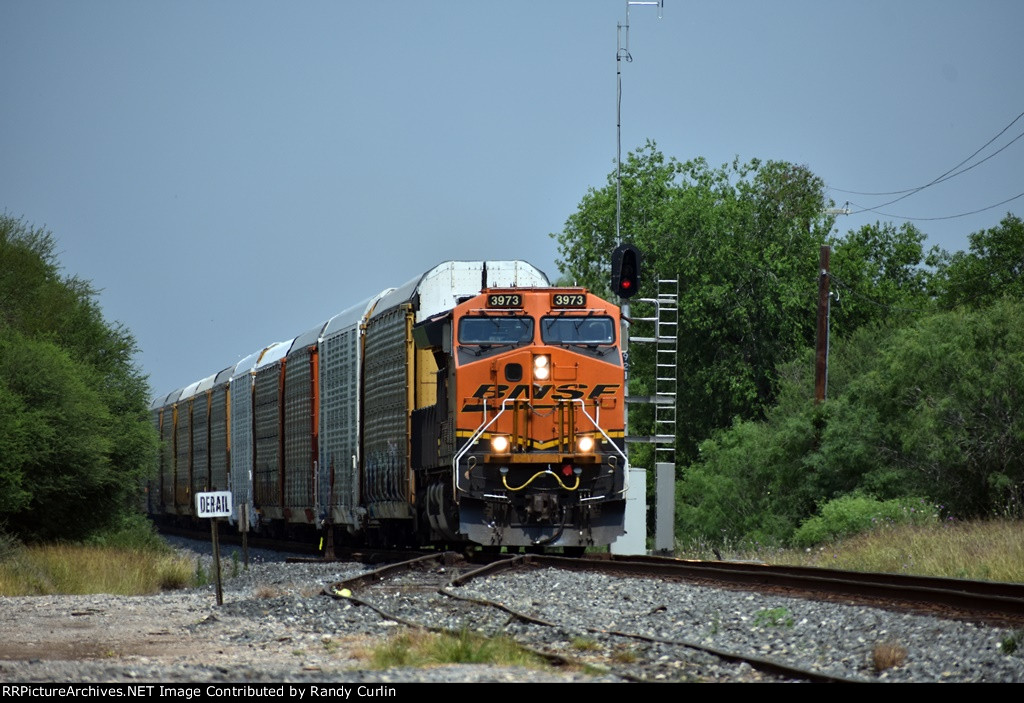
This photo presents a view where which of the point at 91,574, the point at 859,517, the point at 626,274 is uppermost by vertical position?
the point at 626,274

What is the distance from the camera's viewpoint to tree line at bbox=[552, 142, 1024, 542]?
26.6m

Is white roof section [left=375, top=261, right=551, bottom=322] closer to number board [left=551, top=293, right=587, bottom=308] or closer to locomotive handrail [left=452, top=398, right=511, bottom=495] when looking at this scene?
number board [left=551, top=293, right=587, bottom=308]

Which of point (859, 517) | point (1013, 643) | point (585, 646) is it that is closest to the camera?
point (1013, 643)

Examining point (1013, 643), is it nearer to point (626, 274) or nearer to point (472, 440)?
point (472, 440)

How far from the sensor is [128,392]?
43094mm

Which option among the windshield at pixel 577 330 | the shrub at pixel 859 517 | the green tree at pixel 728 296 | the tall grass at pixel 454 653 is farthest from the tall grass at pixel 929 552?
the green tree at pixel 728 296

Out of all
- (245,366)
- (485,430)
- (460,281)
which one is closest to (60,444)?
(245,366)

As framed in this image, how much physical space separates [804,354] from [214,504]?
3248 centimetres

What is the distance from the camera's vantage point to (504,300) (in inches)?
712

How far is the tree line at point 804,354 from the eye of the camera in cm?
2659

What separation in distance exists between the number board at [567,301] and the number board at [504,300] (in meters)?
0.46

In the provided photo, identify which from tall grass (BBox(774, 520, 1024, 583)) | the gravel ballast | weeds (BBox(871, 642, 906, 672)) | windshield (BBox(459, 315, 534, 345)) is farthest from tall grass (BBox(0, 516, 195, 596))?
weeds (BBox(871, 642, 906, 672))

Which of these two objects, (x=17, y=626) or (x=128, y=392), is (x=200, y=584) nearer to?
(x=17, y=626)

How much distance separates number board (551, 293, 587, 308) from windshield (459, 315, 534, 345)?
43 centimetres
